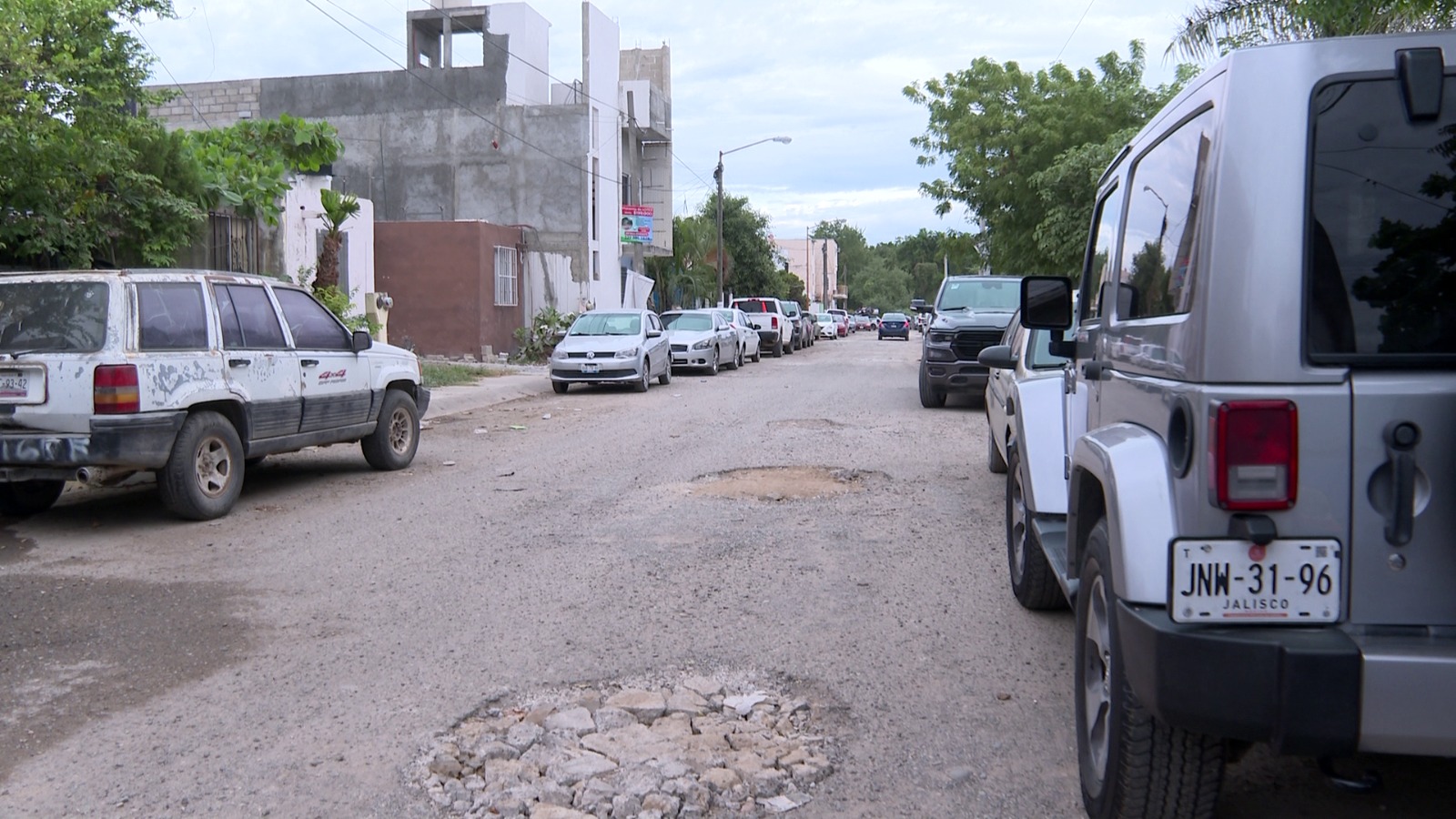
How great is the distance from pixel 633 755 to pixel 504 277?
Result: 26698 millimetres

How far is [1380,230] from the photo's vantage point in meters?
2.89

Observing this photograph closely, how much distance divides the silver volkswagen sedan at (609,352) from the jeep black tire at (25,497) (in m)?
11.6

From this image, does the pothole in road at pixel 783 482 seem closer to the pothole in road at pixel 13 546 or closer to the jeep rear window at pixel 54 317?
the jeep rear window at pixel 54 317

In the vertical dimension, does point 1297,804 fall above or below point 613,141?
below

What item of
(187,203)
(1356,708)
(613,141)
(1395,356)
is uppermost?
(613,141)

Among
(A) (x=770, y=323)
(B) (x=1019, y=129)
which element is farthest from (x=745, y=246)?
(B) (x=1019, y=129)

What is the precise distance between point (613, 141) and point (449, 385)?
59.7 feet

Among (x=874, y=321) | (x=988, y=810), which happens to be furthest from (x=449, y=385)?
(x=874, y=321)

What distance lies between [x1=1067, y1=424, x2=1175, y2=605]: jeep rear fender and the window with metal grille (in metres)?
27.0

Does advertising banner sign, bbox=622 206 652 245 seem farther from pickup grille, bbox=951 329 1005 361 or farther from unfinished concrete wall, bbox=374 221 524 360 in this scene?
pickup grille, bbox=951 329 1005 361

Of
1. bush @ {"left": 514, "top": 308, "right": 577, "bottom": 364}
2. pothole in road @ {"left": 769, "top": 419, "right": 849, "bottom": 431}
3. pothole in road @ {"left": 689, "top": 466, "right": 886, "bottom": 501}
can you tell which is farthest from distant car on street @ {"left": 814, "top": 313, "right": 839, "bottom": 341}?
pothole in road @ {"left": 689, "top": 466, "right": 886, "bottom": 501}

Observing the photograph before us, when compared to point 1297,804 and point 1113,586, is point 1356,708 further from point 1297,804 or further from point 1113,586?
point 1297,804

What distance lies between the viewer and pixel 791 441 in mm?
13000

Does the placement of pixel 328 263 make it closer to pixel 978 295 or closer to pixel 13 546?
pixel 978 295
